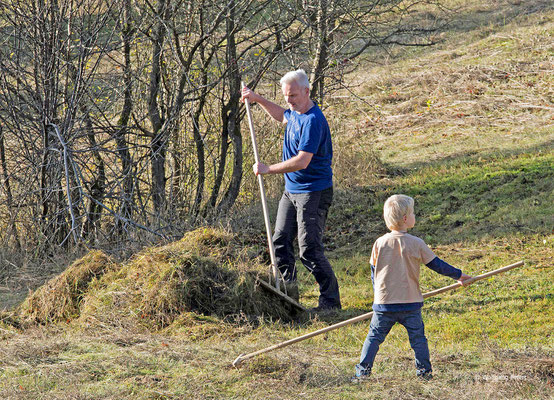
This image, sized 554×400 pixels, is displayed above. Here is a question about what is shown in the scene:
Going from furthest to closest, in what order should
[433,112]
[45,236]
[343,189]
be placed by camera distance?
[433,112]
[343,189]
[45,236]

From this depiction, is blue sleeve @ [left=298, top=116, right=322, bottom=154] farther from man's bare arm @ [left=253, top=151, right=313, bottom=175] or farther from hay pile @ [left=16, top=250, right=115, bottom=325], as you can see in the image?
hay pile @ [left=16, top=250, right=115, bottom=325]

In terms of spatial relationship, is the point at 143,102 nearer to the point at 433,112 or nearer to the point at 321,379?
the point at 321,379

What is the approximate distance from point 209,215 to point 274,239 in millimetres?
2891

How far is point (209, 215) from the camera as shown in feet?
29.9

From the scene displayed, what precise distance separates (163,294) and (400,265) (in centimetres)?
231

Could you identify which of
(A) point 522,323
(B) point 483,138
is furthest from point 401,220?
(B) point 483,138

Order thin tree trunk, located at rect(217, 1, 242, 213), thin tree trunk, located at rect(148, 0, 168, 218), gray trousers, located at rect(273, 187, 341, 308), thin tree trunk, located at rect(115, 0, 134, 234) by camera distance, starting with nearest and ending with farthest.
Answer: gray trousers, located at rect(273, 187, 341, 308), thin tree trunk, located at rect(115, 0, 134, 234), thin tree trunk, located at rect(148, 0, 168, 218), thin tree trunk, located at rect(217, 1, 242, 213)

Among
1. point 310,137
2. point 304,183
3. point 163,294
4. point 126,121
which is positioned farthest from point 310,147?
point 126,121

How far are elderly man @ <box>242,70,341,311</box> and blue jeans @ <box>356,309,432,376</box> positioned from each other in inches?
67.6

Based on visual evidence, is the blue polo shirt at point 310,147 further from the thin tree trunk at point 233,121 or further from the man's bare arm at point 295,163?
the thin tree trunk at point 233,121

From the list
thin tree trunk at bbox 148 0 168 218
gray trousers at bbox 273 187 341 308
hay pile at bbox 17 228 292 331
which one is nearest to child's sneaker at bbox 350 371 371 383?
hay pile at bbox 17 228 292 331

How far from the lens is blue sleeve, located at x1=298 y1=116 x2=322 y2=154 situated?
19.2ft

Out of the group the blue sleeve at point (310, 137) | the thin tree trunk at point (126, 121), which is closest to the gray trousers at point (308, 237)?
the blue sleeve at point (310, 137)

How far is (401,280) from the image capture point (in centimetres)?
441
